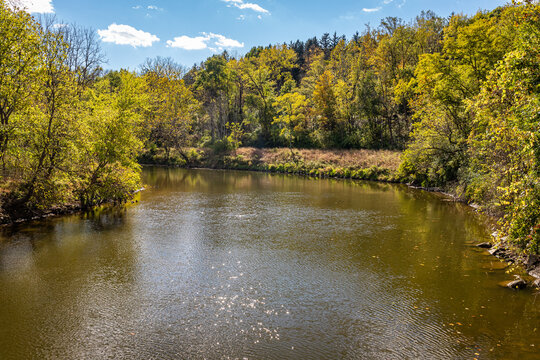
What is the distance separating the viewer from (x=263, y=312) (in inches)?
401

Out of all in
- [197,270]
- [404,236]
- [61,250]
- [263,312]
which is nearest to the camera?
[263,312]

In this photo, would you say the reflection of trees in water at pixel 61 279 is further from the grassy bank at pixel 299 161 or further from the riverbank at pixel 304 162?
the grassy bank at pixel 299 161

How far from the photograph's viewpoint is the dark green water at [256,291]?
28.3 feet

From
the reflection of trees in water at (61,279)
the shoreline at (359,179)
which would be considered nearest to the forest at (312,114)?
the shoreline at (359,179)

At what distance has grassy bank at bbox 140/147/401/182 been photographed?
4444 cm

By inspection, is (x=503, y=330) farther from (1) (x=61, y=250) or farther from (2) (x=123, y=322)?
(1) (x=61, y=250)

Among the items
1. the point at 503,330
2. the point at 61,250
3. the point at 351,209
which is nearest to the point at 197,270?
the point at 61,250

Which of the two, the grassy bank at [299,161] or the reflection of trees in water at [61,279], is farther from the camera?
the grassy bank at [299,161]

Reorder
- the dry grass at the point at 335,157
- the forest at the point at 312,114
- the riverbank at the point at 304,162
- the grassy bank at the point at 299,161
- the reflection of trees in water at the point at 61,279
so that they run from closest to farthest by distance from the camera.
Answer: the reflection of trees in water at the point at 61,279 < the forest at the point at 312,114 < the riverbank at the point at 304,162 < the grassy bank at the point at 299,161 < the dry grass at the point at 335,157

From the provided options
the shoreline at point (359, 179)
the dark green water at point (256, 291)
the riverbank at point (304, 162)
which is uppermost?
the riverbank at point (304, 162)

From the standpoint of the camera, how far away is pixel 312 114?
57594 millimetres

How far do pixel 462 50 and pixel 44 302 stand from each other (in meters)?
32.5

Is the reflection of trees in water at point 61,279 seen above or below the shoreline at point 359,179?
below

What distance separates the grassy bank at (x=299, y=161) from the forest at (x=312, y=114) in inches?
49.8
